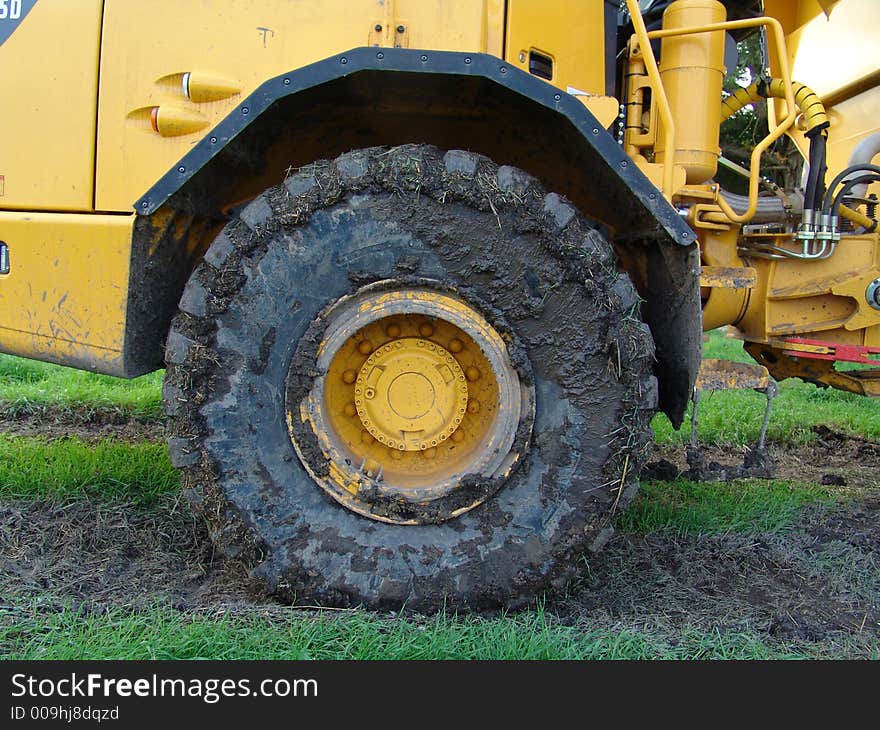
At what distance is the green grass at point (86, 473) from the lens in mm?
3594

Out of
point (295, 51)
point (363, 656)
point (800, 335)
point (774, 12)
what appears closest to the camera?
point (363, 656)

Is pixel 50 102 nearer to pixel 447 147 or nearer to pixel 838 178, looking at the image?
pixel 447 147

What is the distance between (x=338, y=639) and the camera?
2.27m

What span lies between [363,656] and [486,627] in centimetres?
41

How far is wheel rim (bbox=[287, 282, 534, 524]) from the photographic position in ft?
8.31

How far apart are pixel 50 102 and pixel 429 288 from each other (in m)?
1.62

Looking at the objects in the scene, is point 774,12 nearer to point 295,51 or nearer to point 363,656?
point 295,51

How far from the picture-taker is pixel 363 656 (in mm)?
2191

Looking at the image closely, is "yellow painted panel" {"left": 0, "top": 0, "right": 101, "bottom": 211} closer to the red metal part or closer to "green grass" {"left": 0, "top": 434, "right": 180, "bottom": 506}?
"green grass" {"left": 0, "top": 434, "right": 180, "bottom": 506}

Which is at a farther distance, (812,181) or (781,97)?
(781,97)

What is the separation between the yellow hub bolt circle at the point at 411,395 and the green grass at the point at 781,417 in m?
3.01

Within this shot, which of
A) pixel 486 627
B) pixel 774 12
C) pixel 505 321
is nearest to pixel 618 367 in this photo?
pixel 505 321

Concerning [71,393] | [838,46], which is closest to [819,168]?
[838,46]

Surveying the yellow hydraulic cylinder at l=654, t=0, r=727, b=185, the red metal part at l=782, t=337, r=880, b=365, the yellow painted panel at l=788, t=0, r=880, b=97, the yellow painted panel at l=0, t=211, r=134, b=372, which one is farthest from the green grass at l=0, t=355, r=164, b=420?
the yellow painted panel at l=788, t=0, r=880, b=97
